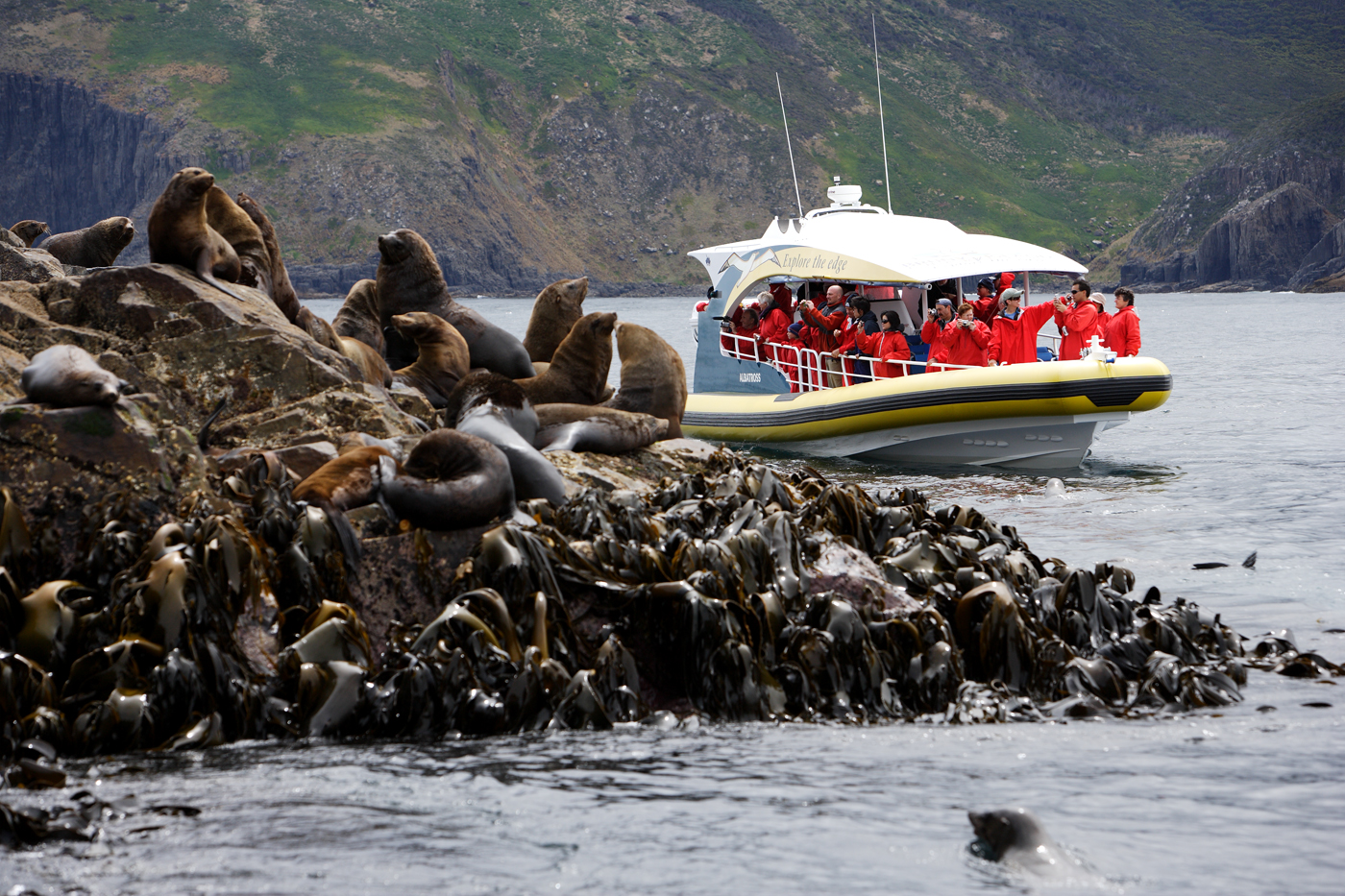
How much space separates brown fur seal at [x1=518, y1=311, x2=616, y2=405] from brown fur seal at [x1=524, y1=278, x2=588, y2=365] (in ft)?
5.91

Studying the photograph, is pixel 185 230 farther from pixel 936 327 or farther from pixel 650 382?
pixel 936 327

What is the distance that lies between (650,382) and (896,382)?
552 centimetres

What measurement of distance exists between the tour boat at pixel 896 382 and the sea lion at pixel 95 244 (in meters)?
8.29

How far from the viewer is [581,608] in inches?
229

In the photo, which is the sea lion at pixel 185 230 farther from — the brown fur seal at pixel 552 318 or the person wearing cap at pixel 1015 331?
the person wearing cap at pixel 1015 331

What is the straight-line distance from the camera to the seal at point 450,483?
584 centimetres

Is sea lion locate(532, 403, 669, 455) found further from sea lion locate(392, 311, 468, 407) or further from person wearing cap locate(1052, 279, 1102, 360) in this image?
person wearing cap locate(1052, 279, 1102, 360)

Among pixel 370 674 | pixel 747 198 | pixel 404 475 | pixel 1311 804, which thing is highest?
pixel 747 198

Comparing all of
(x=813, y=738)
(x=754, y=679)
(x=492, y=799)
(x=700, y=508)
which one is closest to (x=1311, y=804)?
(x=813, y=738)

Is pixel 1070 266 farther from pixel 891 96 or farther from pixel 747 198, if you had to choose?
pixel 891 96

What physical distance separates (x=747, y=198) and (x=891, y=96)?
3954 centimetres

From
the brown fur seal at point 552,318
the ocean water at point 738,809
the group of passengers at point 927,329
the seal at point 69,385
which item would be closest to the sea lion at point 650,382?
the brown fur seal at point 552,318

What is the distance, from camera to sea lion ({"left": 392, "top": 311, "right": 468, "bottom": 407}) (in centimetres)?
979

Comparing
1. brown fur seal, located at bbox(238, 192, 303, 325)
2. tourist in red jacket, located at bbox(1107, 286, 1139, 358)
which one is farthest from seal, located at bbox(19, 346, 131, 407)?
tourist in red jacket, located at bbox(1107, 286, 1139, 358)
